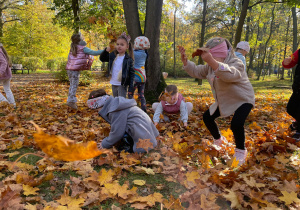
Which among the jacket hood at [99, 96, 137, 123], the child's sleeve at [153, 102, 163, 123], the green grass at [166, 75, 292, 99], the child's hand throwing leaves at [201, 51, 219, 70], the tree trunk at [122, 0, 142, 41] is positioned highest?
the tree trunk at [122, 0, 142, 41]

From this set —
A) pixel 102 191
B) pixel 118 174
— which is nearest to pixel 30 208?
pixel 102 191

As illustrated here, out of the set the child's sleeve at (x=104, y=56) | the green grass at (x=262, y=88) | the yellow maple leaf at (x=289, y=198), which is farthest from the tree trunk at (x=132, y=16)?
the yellow maple leaf at (x=289, y=198)

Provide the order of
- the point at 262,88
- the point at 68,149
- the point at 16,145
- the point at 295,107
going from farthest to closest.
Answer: the point at 262,88 < the point at 295,107 < the point at 16,145 < the point at 68,149

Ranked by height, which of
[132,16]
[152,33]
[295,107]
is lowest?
[295,107]

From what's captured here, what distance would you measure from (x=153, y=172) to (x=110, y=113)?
918mm

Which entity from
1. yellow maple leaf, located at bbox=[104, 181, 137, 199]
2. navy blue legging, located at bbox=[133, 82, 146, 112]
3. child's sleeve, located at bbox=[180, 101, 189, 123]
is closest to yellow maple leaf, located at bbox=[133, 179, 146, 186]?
yellow maple leaf, located at bbox=[104, 181, 137, 199]

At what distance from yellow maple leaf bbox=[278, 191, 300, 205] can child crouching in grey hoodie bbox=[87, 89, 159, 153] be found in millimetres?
1480

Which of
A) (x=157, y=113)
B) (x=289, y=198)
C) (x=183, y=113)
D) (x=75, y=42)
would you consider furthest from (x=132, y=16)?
(x=289, y=198)

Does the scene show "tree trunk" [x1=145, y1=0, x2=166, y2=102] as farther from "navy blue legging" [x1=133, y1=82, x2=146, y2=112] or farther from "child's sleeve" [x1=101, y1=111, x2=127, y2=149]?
"child's sleeve" [x1=101, y1=111, x2=127, y2=149]

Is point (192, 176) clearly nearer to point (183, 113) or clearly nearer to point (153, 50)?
point (183, 113)

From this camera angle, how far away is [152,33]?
17.2 feet

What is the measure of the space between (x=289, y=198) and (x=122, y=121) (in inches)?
72.2

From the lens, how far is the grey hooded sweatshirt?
254cm

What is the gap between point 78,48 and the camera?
4805 millimetres
